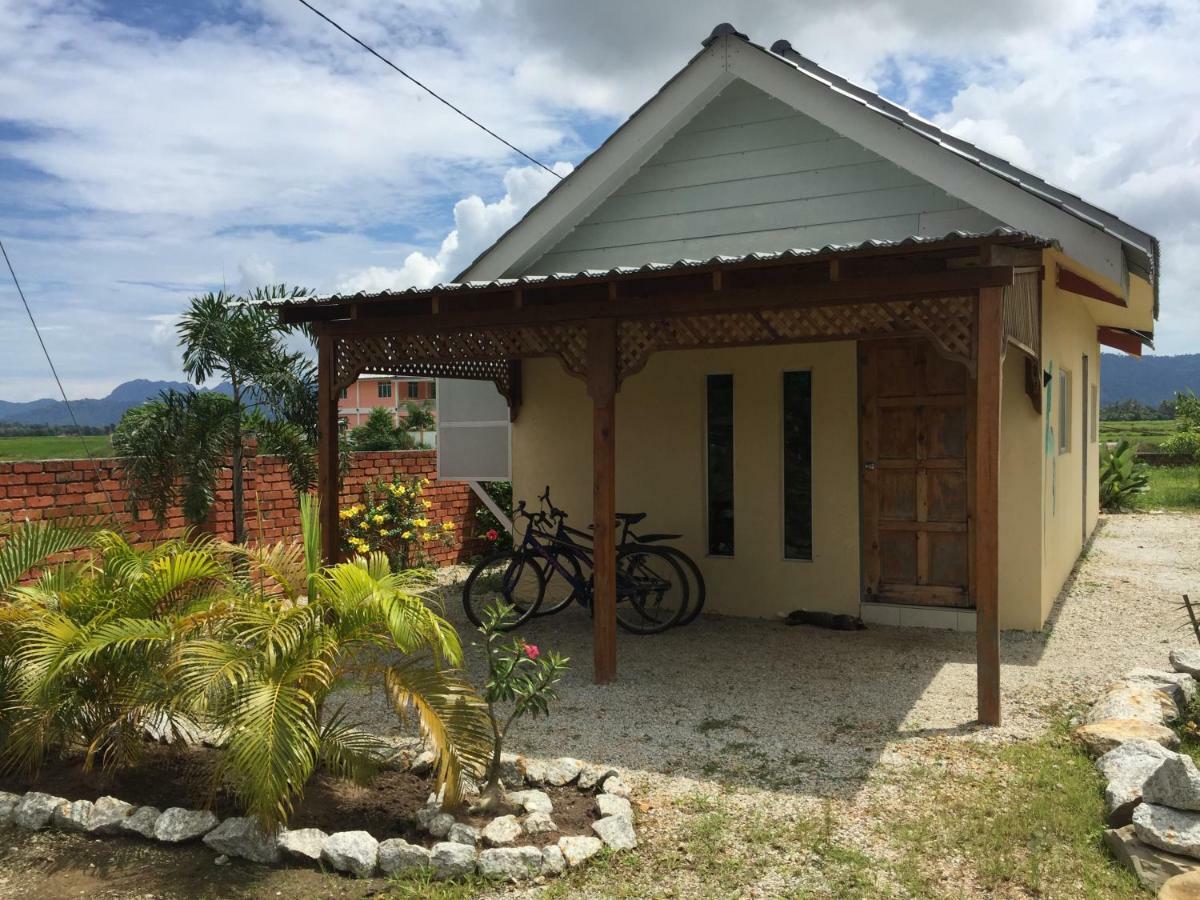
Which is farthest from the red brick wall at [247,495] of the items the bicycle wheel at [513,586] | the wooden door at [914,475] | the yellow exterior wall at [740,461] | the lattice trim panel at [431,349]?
the wooden door at [914,475]

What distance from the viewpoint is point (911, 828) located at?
3908 millimetres

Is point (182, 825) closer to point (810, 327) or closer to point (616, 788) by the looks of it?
point (616, 788)

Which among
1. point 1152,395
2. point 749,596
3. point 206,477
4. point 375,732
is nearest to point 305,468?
point 206,477

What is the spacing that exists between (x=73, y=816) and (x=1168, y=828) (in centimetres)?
433

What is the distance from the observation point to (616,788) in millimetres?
4270

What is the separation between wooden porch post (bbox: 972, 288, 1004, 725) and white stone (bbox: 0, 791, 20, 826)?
15.5 feet

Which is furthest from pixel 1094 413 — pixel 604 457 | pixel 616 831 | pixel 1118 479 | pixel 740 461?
pixel 616 831

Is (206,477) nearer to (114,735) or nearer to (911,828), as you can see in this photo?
(114,735)

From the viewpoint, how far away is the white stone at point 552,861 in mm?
3578

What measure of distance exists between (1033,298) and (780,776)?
416 centimetres

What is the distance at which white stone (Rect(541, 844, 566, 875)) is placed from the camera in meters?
3.58

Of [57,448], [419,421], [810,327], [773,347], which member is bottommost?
[57,448]

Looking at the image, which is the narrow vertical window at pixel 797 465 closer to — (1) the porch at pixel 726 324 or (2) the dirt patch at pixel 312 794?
(1) the porch at pixel 726 324

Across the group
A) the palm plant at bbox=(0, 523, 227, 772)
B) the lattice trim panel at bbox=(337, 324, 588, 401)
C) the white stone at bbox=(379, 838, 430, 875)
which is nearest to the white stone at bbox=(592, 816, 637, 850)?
the white stone at bbox=(379, 838, 430, 875)
